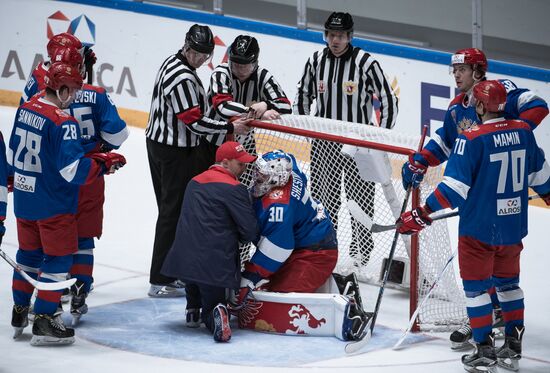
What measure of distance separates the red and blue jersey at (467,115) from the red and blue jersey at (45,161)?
1517 millimetres

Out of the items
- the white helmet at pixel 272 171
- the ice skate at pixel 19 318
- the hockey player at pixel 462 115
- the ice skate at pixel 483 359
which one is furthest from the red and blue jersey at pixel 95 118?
the ice skate at pixel 483 359

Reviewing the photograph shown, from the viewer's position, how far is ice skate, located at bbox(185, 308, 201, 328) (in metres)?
4.96

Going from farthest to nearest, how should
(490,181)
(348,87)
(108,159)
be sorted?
(348,87) < (108,159) < (490,181)

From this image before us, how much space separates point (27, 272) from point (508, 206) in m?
2.11

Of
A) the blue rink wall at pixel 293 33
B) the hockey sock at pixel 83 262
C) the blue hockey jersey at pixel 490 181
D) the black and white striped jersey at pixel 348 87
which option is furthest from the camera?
the blue rink wall at pixel 293 33

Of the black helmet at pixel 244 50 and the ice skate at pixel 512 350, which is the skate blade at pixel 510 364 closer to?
the ice skate at pixel 512 350

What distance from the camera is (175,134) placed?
5473 millimetres

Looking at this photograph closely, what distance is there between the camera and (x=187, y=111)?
5.36m

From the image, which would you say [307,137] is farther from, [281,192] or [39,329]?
[39,329]

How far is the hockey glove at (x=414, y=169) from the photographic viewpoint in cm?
482

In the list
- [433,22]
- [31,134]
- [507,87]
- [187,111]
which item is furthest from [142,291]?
[433,22]

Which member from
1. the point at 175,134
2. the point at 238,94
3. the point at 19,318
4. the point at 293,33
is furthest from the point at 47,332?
the point at 293,33

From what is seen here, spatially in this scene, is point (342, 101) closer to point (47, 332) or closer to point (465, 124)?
point (465, 124)

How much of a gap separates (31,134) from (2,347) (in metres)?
0.92
